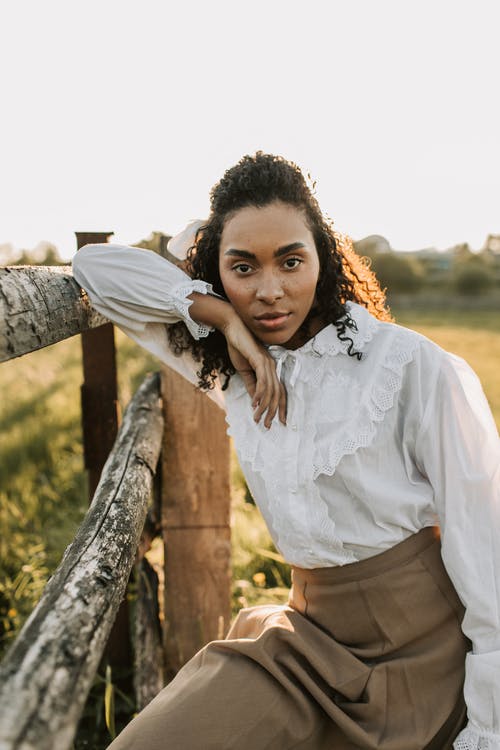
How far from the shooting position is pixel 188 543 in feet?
8.74

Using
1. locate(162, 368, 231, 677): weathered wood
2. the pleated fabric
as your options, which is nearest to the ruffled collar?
the pleated fabric

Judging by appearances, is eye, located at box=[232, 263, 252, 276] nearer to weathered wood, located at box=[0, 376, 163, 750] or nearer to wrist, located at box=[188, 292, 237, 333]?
wrist, located at box=[188, 292, 237, 333]

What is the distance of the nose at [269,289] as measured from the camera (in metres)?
1.75

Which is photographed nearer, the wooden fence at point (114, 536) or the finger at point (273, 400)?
the wooden fence at point (114, 536)

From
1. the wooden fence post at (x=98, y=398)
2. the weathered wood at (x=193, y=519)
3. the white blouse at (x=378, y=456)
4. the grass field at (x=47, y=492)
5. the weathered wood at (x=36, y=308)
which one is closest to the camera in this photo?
the weathered wood at (x=36, y=308)

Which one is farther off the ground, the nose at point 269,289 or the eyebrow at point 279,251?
the eyebrow at point 279,251

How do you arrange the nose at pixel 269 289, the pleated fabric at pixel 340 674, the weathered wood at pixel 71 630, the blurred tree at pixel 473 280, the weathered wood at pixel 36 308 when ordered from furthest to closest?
the blurred tree at pixel 473 280 < the nose at pixel 269 289 < the pleated fabric at pixel 340 674 < the weathered wood at pixel 36 308 < the weathered wood at pixel 71 630

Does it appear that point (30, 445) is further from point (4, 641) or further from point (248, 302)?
point (248, 302)

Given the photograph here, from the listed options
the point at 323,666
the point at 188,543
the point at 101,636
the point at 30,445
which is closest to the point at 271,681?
the point at 323,666

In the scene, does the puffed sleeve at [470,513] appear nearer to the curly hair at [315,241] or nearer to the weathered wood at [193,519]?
the curly hair at [315,241]

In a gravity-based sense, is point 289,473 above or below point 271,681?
above

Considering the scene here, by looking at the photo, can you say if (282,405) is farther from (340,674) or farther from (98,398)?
(98,398)

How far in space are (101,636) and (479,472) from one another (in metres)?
0.94

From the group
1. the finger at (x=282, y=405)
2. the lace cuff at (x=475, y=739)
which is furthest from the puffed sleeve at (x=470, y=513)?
the finger at (x=282, y=405)
